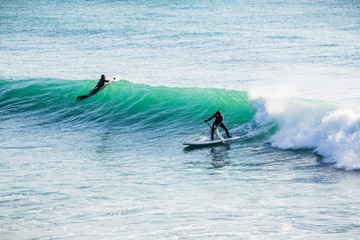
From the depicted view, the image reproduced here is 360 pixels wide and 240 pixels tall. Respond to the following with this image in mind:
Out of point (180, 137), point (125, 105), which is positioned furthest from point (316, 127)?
point (125, 105)

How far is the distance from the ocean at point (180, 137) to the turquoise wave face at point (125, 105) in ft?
0.29

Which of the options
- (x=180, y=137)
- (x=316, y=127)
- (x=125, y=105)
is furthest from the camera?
(x=125, y=105)

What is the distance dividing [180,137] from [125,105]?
18.0 feet

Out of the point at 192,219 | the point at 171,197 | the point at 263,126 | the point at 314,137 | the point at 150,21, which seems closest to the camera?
the point at 192,219

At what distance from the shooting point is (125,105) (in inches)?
886

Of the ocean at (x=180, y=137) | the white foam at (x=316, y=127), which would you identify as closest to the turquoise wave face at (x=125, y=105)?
the ocean at (x=180, y=137)

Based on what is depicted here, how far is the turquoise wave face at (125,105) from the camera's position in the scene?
66.1ft

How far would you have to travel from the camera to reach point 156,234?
859 centimetres

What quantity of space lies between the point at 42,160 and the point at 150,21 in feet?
130

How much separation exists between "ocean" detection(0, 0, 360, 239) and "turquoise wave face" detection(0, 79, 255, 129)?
9cm

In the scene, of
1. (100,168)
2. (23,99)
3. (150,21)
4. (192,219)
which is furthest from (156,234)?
(150,21)

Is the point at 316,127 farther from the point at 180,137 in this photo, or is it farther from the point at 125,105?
the point at 125,105

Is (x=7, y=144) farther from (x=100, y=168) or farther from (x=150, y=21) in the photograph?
(x=150, y=21)

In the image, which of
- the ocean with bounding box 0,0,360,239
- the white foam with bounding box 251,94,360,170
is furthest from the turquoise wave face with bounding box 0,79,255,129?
the white foam with bounding box 251,94,360,170
